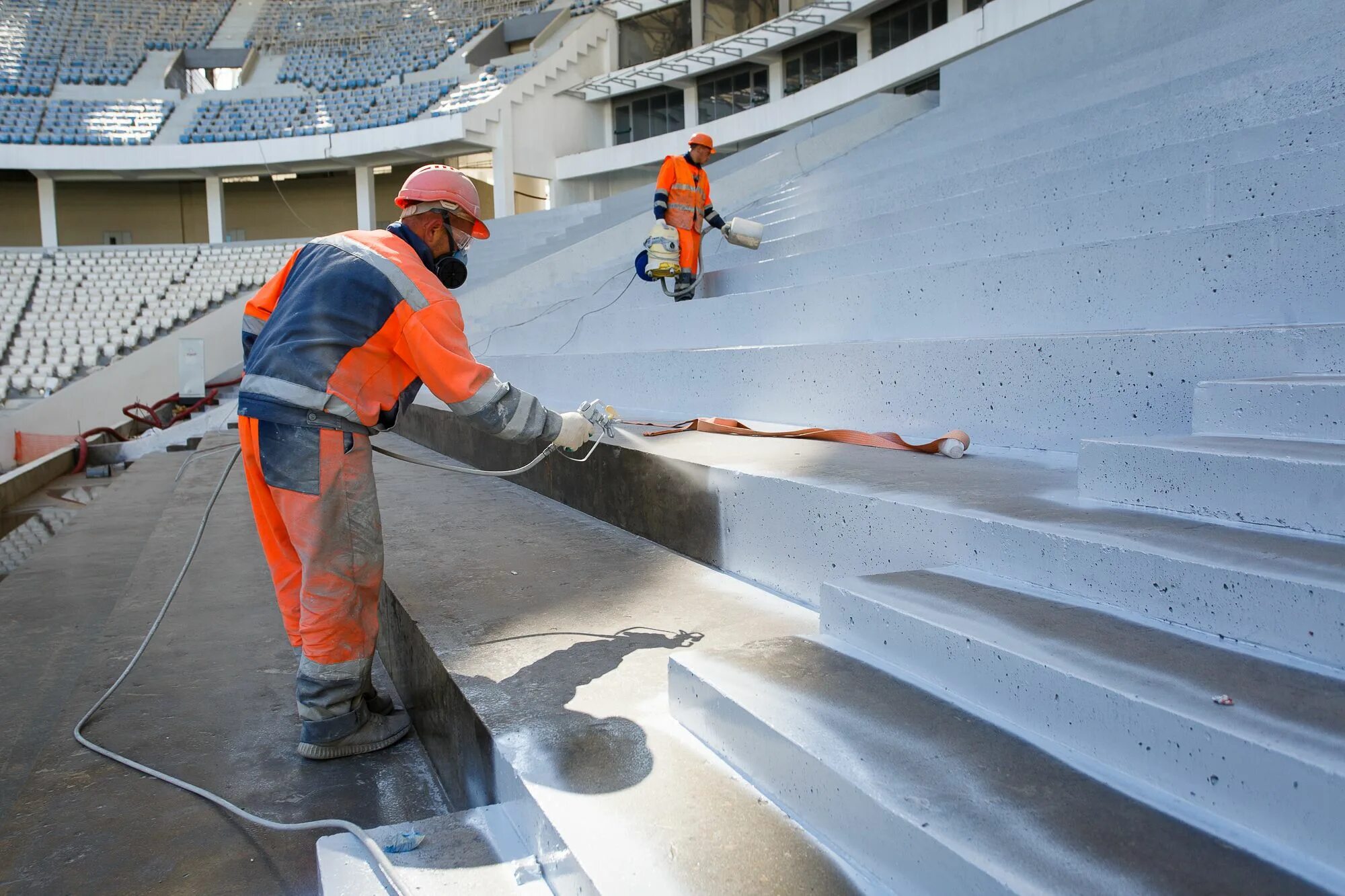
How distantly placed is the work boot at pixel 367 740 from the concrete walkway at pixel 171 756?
0.03 metres

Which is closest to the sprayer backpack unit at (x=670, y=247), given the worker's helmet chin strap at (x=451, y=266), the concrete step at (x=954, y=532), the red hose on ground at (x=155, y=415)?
the concrete step at (x=954, y=532)

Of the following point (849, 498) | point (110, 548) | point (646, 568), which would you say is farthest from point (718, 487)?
point (110, 548)

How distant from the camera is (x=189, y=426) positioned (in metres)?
13.1

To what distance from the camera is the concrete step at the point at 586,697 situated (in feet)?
4.28

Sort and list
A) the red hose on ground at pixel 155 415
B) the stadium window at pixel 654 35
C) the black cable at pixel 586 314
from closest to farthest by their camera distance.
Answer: the black cable at pixel 586 314
the red hose on ground at pixel 155 415
the stadium window at pixel 654 35

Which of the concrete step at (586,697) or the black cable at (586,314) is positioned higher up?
the black cable at (586,314)

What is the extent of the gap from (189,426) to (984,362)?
12918mm

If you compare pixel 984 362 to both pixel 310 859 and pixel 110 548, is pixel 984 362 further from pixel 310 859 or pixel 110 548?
pixel 110 548

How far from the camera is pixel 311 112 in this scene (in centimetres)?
2400

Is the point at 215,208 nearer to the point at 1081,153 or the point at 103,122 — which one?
the point at 103,122

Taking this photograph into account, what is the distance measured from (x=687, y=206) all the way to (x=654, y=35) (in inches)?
772

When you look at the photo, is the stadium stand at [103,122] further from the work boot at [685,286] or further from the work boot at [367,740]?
the work boot at [367,740]

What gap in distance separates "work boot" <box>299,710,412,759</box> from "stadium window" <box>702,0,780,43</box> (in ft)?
76.2

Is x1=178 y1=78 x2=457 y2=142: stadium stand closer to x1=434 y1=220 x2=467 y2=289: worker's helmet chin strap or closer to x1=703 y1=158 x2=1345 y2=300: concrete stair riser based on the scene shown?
x1=703 y1=158 x2=1345 y2=300: concrete stair riser
